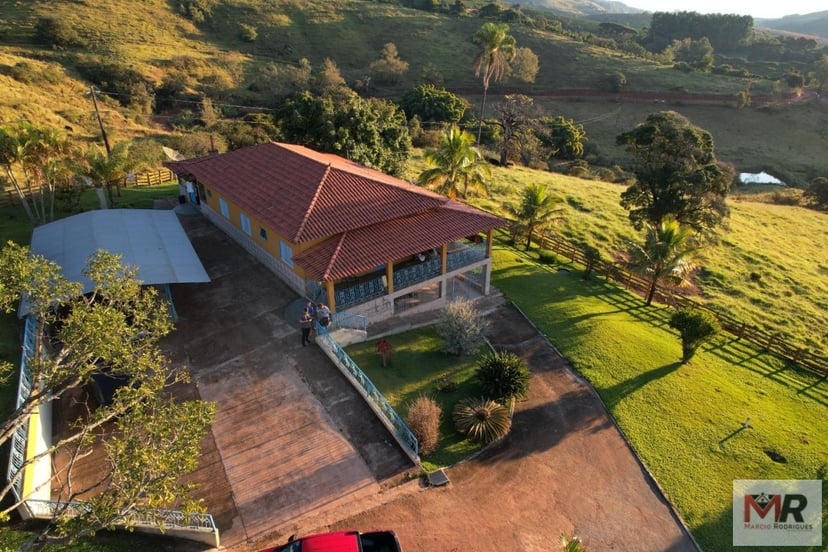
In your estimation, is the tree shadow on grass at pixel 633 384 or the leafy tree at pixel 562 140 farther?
the leafy tree at pixel 562 140

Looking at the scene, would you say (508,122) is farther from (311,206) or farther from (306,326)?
(306,326)

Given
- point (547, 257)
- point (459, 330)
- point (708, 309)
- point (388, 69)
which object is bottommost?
point (708, 309)

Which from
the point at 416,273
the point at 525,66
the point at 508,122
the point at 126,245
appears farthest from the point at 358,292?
the point at 525,66

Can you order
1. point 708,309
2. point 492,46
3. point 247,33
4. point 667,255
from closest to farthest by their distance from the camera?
1. point 667,255
2. point 708,309
3. point 492,46
4. point 247,33

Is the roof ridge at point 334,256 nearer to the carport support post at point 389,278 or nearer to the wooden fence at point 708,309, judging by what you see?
the carport support post at point 389,278

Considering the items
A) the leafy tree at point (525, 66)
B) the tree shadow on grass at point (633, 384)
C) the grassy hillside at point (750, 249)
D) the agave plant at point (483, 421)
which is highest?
the leafy tree at point (525, 66)

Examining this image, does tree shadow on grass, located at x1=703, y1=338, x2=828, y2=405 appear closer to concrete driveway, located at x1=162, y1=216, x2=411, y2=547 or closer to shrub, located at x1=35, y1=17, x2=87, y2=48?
concrete driveway, located at x1=162, y1=216, x2=411, y2=547

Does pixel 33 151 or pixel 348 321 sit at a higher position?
pixel 33 151

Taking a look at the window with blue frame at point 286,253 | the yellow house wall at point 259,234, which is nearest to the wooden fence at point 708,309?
the window with blue frame at point 286,253
